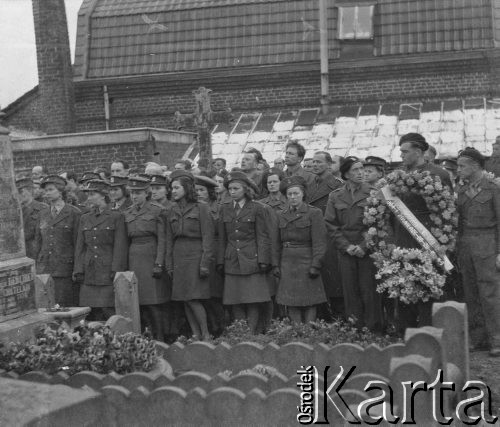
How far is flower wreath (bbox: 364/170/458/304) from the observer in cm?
835

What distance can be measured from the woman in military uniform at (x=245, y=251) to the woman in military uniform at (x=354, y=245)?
75 centimetres

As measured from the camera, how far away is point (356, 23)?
20344 millimetres

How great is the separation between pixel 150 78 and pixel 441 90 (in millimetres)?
6694

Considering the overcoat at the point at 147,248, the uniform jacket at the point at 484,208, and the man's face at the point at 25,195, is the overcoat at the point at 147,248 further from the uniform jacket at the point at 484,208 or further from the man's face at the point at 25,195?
the uniform jacket at the point at 484,208

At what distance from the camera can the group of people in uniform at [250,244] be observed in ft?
29.2

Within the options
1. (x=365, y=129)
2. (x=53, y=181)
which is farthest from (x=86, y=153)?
(x=53, y=181)

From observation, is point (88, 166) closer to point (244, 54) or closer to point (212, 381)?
point (244, 54)

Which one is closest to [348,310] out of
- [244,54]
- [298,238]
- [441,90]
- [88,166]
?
[298,238]

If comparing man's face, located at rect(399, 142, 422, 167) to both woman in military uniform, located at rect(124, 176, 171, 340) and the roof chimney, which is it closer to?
woman in military uniform, located at rect(124, 176, 171, 340)

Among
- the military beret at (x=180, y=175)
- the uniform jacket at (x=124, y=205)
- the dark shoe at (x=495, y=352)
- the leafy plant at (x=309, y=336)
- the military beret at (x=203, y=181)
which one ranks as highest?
the military beret at (x=180, y=175)

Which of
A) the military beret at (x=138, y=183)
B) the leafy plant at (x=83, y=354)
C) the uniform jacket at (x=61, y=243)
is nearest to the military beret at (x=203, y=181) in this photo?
the military beret at (x=138, y=183)

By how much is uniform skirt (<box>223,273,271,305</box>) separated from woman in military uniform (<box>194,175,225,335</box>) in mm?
355

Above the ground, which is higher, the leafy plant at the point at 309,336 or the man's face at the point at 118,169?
the man's face at the point at 118,169

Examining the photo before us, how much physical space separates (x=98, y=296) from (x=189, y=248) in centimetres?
123
